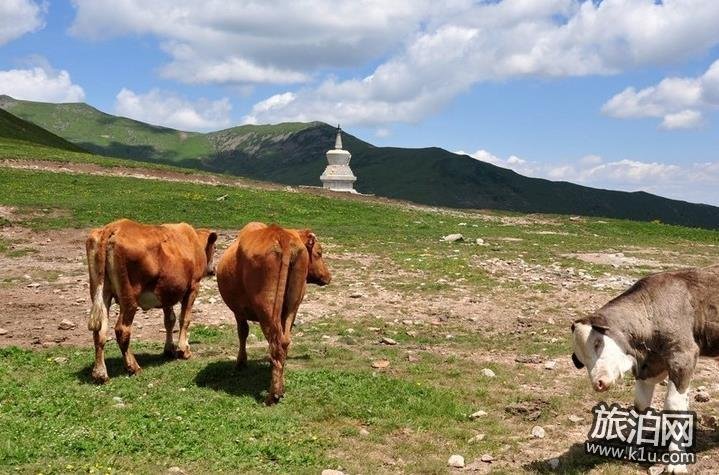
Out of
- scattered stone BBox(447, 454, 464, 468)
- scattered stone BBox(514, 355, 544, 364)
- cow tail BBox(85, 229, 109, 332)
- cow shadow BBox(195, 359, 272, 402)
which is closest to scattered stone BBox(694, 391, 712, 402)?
scattered stone BBox(514, 355, 544, 364)

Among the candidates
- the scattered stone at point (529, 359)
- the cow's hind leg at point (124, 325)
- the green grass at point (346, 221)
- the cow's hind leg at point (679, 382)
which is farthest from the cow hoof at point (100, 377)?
the green grass at point (346, 221)

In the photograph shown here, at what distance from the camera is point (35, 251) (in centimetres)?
2136

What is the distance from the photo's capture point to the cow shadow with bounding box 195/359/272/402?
9156 millimetres

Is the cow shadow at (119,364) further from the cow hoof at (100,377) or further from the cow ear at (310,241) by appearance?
the cow ear at (310,241)

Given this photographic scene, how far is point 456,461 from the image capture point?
7016mm

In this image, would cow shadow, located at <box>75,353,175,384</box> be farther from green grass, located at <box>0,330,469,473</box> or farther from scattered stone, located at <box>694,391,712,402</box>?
scattered stone, located at <box>694,391,712,402</box>

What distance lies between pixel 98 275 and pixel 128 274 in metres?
0.50

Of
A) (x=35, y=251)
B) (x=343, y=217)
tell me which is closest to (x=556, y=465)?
(x=35, y=251)

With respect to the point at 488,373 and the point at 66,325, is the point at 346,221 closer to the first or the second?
the point at 66,325

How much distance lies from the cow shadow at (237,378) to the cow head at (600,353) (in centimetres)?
478

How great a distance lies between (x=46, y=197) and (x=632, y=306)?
103 ft

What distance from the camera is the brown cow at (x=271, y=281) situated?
877cm

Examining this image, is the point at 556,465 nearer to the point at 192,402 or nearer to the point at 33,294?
the point at 192,402

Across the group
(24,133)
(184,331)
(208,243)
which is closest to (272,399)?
(184,331)
